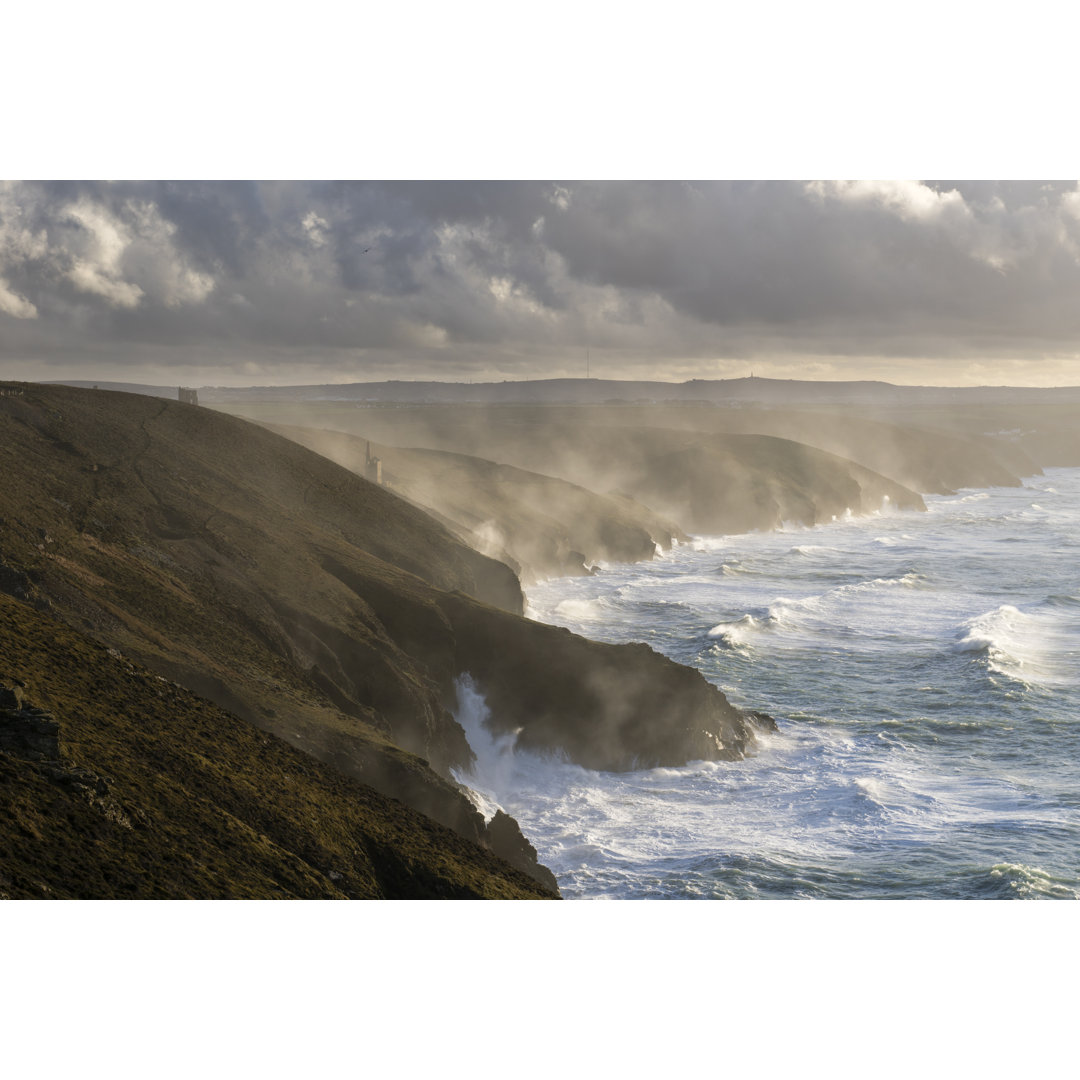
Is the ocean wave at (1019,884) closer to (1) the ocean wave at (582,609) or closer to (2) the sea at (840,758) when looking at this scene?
(2) the sea at (840,758)

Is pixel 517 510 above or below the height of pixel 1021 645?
above

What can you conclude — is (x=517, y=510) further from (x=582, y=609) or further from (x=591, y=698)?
(x=591, y=698)

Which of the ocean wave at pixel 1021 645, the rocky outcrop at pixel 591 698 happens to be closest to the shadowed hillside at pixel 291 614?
the rocky outcrop at pixel 591 698

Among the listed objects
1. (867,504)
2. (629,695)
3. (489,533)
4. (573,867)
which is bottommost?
(573,867)

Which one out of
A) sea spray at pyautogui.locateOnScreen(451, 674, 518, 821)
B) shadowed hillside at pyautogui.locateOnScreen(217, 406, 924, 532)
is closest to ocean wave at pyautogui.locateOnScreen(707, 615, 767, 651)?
sea spray at pyautogui.locateOnScreen(451, 674, 518, 821)

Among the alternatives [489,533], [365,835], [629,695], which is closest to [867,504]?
[489,533]

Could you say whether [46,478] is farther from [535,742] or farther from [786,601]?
[786,601]

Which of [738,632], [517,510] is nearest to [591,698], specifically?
[738,632]
